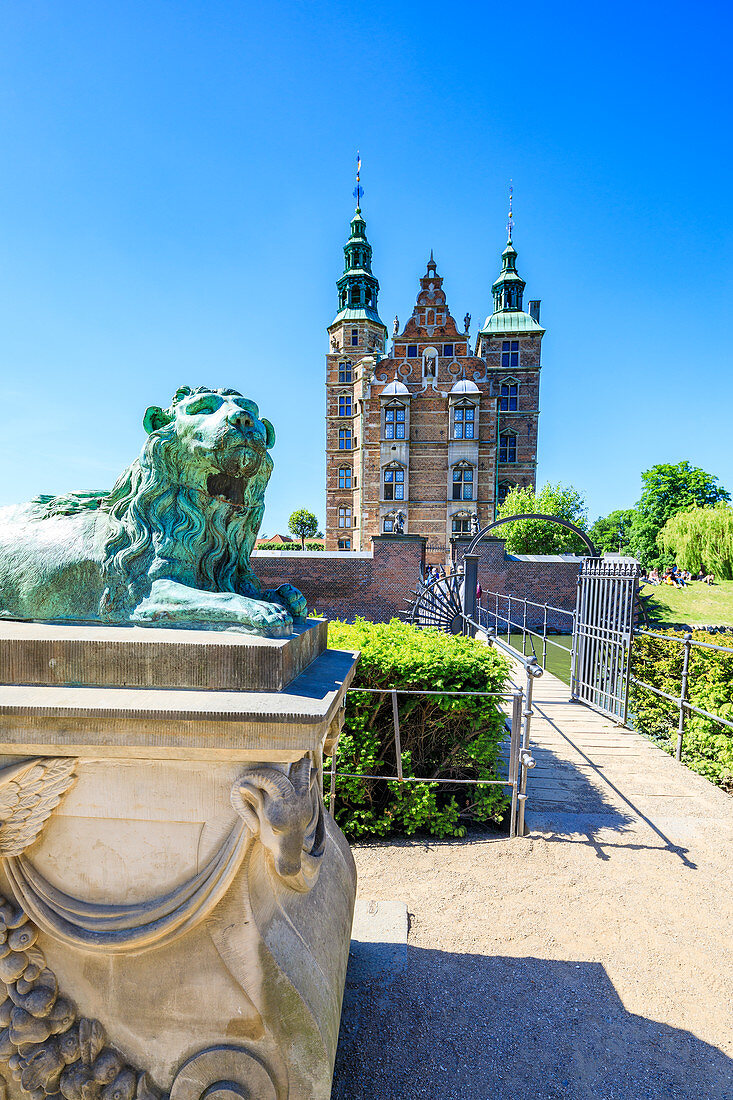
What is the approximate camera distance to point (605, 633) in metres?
7.93

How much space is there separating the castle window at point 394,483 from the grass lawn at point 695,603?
11.9 m

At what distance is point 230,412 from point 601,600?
733 cm

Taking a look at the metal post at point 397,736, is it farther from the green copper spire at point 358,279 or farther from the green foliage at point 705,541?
the green copper spire at point 358,279

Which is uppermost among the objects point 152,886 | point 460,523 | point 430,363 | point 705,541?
point 430,363

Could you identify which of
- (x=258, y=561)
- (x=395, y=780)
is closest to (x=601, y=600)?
(x=395, y=780)

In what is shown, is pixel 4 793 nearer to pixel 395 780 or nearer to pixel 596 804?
pixel 395 780

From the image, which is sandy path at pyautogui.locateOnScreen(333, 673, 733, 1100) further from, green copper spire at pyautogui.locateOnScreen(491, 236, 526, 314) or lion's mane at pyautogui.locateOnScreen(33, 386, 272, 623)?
green copper spire at pyautogui.locateOnScreen(491, 236, 526, 314)

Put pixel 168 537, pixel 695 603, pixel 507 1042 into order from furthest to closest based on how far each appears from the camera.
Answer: pixel 695 603 → pixel 507 1042 → pixel 168 537

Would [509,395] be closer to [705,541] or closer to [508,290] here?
[508,290]

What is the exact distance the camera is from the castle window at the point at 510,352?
29.9 meters

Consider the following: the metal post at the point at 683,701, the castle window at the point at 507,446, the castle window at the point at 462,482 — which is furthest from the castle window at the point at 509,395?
the metal post at the point at 683,701

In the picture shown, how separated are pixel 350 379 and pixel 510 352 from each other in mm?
8889

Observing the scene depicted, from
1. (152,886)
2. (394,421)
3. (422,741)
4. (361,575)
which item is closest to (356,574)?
(361,575)

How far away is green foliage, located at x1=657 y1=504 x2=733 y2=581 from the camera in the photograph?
76.1ft
